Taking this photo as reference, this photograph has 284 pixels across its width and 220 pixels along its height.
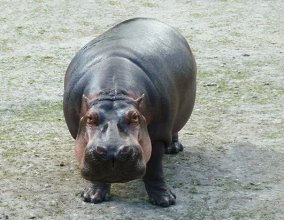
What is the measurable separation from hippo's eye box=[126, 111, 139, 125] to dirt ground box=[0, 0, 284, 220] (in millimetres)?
699

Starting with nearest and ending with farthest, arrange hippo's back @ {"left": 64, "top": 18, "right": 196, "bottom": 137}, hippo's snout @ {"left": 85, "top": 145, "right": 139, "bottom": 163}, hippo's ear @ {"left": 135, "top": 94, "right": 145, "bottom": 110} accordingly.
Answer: hippo's snout @ {"left": 85, "top": 145, "right": 139, "bottom": 163}, hippo's ear @ {"left": 135, "top": 94, "right": 145, "bottom": 110}, hippo's back @ {"left": 64, "top": 18, "right": 196, "bottom": 137}

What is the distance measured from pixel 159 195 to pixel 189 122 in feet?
5.21

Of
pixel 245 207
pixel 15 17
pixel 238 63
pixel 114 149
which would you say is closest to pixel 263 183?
pixel 245 207

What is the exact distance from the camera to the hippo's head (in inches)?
159

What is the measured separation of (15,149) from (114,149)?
1814 millimetres

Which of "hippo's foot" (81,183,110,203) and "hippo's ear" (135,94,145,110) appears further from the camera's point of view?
"hippo's foot" (81,183,110,203)

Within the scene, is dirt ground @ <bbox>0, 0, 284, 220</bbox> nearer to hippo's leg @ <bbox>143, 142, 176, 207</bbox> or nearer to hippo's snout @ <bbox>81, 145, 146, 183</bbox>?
hippo's leg @ <bbox>143, 142, 176, 207</bbox>

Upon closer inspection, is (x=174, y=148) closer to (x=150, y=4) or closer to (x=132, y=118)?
(x=132, y=118)

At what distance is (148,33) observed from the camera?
523 centimetres

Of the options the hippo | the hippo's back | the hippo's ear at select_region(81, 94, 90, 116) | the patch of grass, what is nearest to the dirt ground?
the patch of grass

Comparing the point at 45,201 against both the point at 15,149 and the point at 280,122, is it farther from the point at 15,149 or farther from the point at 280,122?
the point at 280,122

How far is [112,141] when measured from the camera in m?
4.04

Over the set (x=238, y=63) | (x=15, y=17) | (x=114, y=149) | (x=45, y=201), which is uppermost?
(x=114, y=149)

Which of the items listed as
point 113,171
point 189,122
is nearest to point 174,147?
point 189,122
